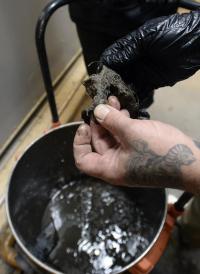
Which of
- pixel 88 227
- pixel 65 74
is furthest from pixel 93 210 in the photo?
pixel 65 74

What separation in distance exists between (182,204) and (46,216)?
0.38 m

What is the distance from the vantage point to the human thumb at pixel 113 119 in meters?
0.48

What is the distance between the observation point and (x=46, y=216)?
2.97 ft

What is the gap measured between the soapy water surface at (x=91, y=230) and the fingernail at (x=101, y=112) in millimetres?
435

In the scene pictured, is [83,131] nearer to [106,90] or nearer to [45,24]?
[106,90]

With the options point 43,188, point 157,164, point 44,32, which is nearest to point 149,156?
point 157,164

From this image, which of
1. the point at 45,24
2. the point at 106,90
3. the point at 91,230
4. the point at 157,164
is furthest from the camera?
the point at 91,230

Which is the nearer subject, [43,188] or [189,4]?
[189,4]

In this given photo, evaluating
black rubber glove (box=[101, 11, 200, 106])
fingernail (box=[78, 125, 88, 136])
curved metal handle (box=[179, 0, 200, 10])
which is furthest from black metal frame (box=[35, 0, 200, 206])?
fingernail (box=[78, 125, 88, 136])

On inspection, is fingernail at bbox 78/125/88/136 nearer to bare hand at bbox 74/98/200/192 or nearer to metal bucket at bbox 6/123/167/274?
bare hand at bbox 74/98/200/192

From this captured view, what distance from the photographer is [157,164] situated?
0.47 m

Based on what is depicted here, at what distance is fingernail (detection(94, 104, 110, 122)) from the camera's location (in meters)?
0.51

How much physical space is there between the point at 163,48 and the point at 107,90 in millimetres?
162

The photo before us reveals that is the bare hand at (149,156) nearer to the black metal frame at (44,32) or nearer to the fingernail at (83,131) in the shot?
the fingernail at (83,131)
